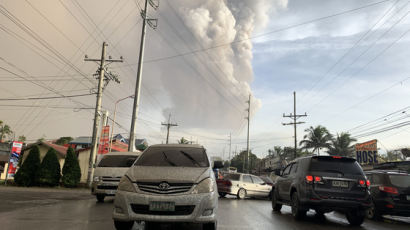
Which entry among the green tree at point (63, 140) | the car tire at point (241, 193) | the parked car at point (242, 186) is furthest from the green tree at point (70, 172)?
the green tree at point (63, 140)

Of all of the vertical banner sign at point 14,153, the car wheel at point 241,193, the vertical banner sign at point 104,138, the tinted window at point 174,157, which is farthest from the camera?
the vertical banner sign at point 104,138

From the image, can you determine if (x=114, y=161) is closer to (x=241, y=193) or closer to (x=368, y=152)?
(x=241, y=193)

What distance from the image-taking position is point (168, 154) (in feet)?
21.0

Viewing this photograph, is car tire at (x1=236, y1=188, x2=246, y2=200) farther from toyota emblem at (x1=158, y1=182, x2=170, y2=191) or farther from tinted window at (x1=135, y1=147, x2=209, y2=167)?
toyota emblem at (x1=158, y1=182, x2=170, y2=191)

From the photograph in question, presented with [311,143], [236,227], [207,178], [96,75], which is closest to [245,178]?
[236,227]

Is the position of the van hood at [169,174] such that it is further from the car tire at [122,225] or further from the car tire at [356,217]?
the car tire at [356,217]

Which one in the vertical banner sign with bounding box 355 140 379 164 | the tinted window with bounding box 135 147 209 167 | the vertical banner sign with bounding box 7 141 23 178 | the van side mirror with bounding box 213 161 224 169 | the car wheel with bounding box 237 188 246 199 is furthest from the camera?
the vertical banner sign with bounding box 355 140 379 164

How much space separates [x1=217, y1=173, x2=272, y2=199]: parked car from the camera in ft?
57.0

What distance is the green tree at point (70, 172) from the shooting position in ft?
70.1

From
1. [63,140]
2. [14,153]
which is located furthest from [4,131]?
[14,153]

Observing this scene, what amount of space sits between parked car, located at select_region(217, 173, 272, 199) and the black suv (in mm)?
8840

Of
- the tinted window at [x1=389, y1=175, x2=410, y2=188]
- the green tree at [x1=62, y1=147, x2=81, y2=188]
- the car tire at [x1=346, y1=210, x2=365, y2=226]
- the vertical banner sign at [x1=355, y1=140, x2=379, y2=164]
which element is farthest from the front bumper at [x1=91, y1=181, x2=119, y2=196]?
the vertical banner sign at [x1=355, y1=140, x2=379, y2=164]

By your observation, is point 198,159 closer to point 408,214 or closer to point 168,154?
point 168,154

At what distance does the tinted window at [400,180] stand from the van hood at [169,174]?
7140mm
